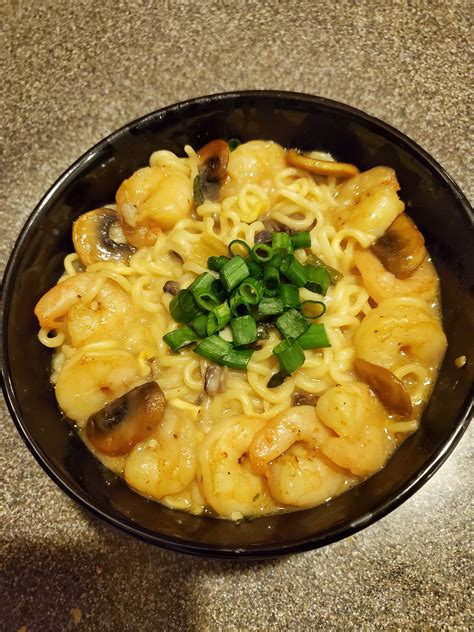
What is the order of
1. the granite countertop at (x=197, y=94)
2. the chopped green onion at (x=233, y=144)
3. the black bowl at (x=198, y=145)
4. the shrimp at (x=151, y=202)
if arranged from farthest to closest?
1. the chopped green onion at (x=233, y=144)
2. the shrimp at (x=151, y=202)
3. the granite countertop at (x=197, y=94)
4. the black bowl at (x=198, y=145)

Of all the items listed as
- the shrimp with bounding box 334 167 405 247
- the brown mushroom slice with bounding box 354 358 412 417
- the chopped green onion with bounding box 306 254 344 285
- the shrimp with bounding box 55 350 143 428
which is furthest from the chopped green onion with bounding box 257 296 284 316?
the shrimp with bounding box 55 350 143 428

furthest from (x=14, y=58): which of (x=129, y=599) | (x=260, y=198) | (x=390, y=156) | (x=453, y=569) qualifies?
(x=453, y=569)

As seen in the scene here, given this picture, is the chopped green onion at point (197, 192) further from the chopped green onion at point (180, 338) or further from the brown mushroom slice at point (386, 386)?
the brown mushroom slice at point (386, 386)

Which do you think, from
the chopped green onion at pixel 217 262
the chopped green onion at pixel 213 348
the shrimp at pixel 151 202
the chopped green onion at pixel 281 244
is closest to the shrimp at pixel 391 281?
the chopped green onion at pixel 281 244

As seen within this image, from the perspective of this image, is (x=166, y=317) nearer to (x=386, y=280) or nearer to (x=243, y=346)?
(x=243, y=346)

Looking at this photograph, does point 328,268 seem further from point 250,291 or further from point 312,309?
point 250,291
